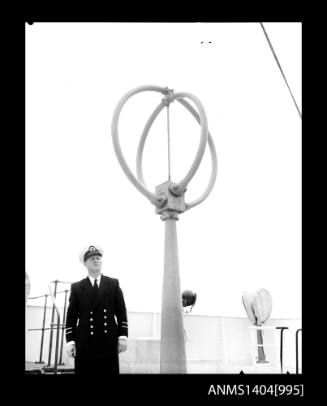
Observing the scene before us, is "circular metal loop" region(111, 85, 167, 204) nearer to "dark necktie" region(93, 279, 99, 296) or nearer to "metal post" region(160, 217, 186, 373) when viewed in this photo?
"metal post" region(160, 217, 186, 373)

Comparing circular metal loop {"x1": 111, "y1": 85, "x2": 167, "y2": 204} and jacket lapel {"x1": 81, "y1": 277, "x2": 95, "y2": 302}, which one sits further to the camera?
circular metal loop {"x1": 111, "y1": 85, "x2": 167, "y2": 204}

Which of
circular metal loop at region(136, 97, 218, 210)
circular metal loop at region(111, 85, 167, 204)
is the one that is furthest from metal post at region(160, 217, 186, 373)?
circular metal loop at region(136, 97, 218, 210)

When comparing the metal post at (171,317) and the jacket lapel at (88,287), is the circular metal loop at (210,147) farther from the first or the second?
the jacket lapel at (88,287)

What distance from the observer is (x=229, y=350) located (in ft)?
21.3

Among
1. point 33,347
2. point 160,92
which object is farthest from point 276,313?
point 160,92

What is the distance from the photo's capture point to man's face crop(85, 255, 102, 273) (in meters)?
2.40

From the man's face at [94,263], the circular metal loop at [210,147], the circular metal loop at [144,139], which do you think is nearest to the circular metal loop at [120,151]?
the circular metal loop at [144,139]

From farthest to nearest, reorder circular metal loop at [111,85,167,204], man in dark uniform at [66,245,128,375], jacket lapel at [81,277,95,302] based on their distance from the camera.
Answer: circular metal loop at [111,85,167,204] < jacket lapel at [81,277,95,302] < man in dark uniform at [66,245,128,375]

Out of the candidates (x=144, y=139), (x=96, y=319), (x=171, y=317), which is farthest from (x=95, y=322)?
(x=144, y=139)

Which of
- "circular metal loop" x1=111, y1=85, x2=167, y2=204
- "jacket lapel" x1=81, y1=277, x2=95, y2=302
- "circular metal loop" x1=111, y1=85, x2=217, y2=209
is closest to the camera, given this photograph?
"jacket lapel" x1=81, y1=277, x2=95, y2=302

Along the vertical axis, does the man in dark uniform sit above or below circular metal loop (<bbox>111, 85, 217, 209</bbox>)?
below

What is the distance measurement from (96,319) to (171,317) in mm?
852

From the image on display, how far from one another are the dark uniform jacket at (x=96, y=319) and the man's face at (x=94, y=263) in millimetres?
67

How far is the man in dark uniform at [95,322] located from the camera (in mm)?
2246
